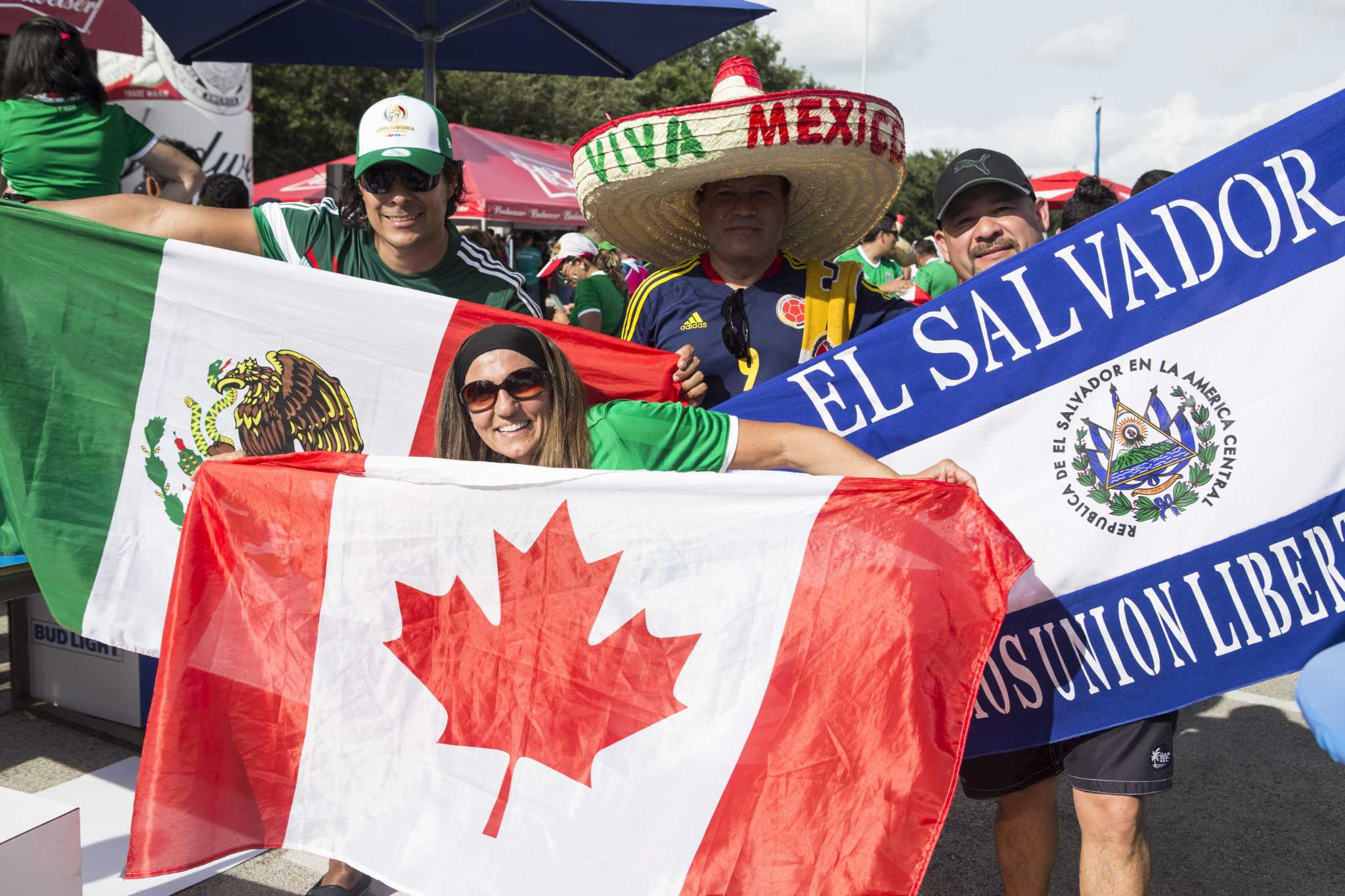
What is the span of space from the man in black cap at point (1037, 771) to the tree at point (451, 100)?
14010 millimetres

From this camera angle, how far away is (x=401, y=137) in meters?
2.99

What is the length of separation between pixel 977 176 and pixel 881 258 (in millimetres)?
6028

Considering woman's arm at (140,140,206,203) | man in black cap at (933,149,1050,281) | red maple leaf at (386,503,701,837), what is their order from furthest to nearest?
woman's arm at (140,140,206,203), man in black cap at (933,149,1050,281), red maple leaf at (386,503,701,837)

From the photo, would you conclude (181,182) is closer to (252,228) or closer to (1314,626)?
(252,228)

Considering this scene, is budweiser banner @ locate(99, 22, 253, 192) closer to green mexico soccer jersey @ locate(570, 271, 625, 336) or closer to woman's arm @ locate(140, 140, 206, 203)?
green mexico soccer jersey @ locate(570, 271, 625, 336)

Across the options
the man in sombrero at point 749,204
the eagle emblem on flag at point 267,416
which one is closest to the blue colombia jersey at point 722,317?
the man in sombrero at point 749,204

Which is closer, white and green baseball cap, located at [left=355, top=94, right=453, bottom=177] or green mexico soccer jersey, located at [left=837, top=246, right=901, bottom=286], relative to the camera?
white and green baseball cap, located at [left=355, top=94, right=453, bottom=177]

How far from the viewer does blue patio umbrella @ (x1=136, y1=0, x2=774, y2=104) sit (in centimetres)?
459

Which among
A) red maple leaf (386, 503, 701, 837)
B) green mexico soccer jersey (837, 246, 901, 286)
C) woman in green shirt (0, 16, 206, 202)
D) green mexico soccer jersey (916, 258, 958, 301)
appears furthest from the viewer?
green mexico soccer jersey (837, 246, 901, 286)

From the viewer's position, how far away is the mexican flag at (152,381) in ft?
10.1

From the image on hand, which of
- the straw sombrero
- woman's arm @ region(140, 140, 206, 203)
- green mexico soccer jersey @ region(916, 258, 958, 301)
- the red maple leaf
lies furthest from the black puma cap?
green mexico soccer jersey @ region(916, 258, 958, 301)

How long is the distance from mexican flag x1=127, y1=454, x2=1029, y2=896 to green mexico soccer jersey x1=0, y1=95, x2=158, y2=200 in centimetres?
207

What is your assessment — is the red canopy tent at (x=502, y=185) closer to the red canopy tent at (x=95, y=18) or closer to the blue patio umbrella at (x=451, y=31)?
the red canopy tent at (x=95, y=18)

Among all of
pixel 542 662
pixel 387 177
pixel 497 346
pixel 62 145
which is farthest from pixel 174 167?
pixel 542 662
